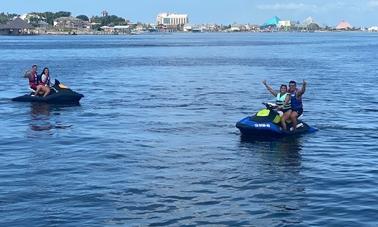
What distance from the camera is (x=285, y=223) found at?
14547 millimetres

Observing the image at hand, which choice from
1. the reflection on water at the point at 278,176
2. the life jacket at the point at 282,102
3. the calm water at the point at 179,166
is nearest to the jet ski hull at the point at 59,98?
the calm water at the point at 179,166

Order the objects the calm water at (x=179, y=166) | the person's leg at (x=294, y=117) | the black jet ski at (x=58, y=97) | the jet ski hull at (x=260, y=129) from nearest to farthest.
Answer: the calm water at (x=179, y=166) → the jet ski hull at (x=260, y=129) → the person's leg at (x=294, y=117) → the black jet ski at (x=58, y=97)

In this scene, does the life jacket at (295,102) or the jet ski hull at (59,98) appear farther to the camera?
the jet ski hull at (59,98)

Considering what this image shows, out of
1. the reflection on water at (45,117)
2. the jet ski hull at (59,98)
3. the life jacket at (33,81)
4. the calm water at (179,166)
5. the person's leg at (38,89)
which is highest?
the life jacket at (33,81)

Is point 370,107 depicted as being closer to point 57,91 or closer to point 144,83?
point 57,91

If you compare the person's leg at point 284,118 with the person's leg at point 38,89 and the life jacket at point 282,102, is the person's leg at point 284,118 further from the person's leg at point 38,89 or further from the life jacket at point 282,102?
the person's leg at point 38,89

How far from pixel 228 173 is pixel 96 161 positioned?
4.19 m

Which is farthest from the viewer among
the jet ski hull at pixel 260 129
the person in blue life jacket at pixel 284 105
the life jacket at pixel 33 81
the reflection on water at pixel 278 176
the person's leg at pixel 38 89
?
the person's leg at pixel 38 89

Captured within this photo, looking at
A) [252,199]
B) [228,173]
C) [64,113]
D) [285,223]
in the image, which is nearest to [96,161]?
[228,173]

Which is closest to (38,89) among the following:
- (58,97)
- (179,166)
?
(58,97)

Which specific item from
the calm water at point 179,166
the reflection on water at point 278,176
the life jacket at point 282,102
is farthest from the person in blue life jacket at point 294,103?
the calm water at point 179,166

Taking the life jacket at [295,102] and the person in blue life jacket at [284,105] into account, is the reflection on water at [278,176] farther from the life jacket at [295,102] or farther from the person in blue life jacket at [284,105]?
the life jacket at [295,102]

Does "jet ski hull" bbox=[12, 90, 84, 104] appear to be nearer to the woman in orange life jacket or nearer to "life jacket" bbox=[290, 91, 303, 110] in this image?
the woman in orange life jacket

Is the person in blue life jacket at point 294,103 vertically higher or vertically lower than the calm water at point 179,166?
higher
